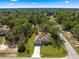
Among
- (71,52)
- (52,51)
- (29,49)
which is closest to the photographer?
(71,52)

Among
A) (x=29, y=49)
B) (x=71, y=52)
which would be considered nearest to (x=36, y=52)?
(x=29, y=49)

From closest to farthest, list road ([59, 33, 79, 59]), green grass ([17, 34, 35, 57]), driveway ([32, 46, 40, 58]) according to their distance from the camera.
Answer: road ([59, 33, 79, 59])
driveway ([32, 46, 40, 58])
green grass ([17, 34, 35, 57])

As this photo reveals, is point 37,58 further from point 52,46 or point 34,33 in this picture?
point 34,33

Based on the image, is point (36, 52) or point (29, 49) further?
point (29, 49)

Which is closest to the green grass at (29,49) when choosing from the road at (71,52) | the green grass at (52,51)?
the green grass at (52,51)

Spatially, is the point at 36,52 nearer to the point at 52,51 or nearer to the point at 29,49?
the point at 29,49

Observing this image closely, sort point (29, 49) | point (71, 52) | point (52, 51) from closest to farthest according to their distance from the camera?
point (71, 52)
point (52, 51)
point (29, 49)

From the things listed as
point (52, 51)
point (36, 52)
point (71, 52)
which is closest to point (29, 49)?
point (36, 52)

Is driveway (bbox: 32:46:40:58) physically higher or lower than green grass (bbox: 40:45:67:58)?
lower

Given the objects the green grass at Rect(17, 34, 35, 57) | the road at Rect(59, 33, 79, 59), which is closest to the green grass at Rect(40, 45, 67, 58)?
the road at Rect(59, 33, 79, 59)

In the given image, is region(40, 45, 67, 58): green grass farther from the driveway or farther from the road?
the road
